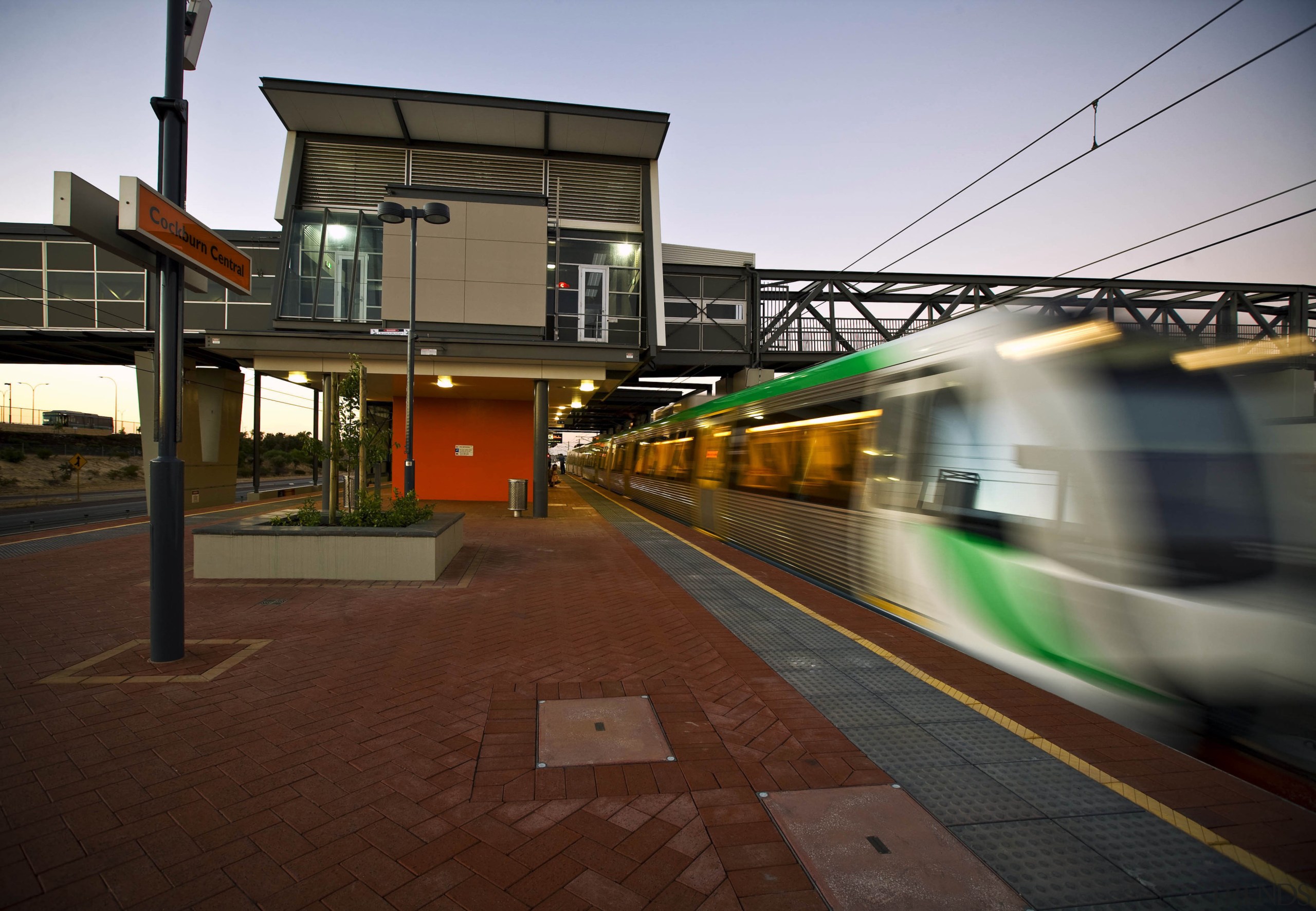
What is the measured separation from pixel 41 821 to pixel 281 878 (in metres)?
1.28

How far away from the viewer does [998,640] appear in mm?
4367

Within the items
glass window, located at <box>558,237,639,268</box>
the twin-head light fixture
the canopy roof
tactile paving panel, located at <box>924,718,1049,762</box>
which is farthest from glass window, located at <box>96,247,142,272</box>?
tactile paving panel, located at <box>924,718,1049,762</box>

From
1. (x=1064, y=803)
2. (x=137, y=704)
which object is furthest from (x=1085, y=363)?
(x=137, y=704)

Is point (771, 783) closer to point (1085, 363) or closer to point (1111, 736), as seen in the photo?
point (1111, 736)

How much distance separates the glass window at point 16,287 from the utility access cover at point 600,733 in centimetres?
2332

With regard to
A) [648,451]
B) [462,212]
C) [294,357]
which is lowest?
[648,451]

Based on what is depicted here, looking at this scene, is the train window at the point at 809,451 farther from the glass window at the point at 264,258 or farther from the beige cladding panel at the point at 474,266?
the glass window at the point at 264,258

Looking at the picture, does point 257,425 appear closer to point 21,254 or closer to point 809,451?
point 21,254

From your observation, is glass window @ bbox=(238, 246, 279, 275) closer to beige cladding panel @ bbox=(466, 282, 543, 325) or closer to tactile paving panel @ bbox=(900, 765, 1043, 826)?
beige cladding panel @ bbox=(466, 282, 543, 325)

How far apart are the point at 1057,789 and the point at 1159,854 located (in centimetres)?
48

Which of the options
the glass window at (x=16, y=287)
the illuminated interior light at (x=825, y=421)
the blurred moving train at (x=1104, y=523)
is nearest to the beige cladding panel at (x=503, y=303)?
the illuminated interior light at (x=825, y=421)

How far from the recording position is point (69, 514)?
17.2 metres

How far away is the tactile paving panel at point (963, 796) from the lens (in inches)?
107

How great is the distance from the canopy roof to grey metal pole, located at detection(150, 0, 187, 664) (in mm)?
13533
